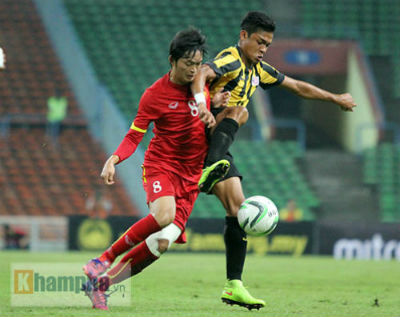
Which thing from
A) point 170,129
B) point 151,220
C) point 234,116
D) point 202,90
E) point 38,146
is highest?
point 38,146

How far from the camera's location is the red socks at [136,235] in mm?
5832

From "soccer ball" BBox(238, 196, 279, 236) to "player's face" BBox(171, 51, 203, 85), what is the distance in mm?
1052

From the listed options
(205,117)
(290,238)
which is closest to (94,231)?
(290,238)

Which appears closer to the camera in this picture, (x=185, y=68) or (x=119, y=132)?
(x=185, y=68)

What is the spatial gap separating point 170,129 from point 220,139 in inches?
15.8

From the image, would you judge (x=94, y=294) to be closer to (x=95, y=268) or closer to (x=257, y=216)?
(x=95, y=268)

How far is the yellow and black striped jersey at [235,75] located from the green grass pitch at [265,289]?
1637mm

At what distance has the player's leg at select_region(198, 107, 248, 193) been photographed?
20.0 feet

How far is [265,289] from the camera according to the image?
8.29m

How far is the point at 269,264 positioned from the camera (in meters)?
13.1

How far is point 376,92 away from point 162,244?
18.2 meters

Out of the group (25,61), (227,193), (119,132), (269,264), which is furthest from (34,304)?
(25,61)

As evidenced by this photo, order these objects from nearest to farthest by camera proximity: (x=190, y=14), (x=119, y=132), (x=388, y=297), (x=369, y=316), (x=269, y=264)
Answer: (x=369, y=316) < (x=388, y=297) < (x=269, y=264) < (x=119, y=132) < (x=190, y=14)

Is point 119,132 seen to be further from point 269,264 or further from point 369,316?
point 369,316
